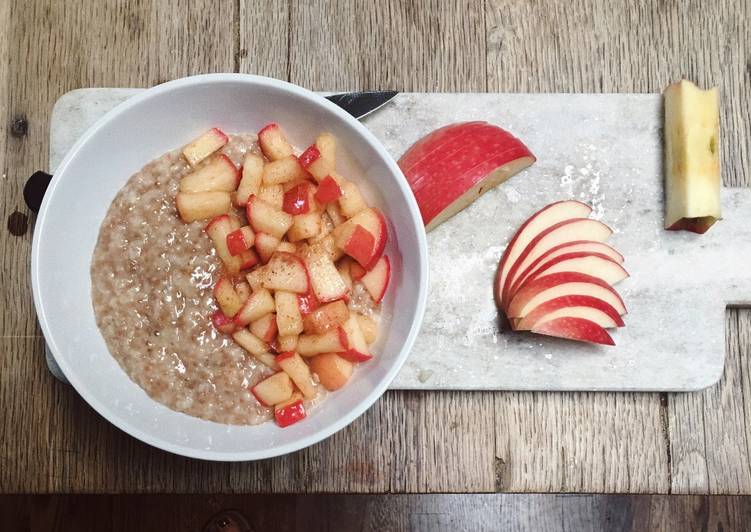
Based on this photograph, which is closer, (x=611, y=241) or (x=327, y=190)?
(x=327, y=190)

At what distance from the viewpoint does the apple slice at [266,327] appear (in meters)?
1.57

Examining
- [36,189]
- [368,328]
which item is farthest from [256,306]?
[36,189]

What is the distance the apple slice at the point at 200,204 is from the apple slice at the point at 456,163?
0.47 metres

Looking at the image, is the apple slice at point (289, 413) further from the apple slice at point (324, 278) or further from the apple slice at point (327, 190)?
the apple slice at point (327, 190)

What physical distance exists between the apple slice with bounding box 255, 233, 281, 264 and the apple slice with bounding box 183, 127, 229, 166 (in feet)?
0.85

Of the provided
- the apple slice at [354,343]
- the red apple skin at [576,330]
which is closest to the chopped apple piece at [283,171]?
the apple slice at [354,343]

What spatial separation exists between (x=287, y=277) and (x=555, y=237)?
2.37ft

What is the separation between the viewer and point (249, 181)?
1604 millimetres

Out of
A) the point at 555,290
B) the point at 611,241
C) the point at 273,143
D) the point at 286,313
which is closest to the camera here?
the point at 286,313

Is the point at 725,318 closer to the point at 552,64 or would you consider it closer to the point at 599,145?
the point at 599,145

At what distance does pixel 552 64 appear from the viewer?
6.43 feet

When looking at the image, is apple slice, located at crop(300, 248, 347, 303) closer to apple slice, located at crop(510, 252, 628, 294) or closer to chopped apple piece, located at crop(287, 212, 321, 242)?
chopped apple piece, located at crop(287, 212, 321, 242)

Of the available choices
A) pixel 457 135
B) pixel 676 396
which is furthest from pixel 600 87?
pixel 676 396

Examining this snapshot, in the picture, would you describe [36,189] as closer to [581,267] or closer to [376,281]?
[376,281]
